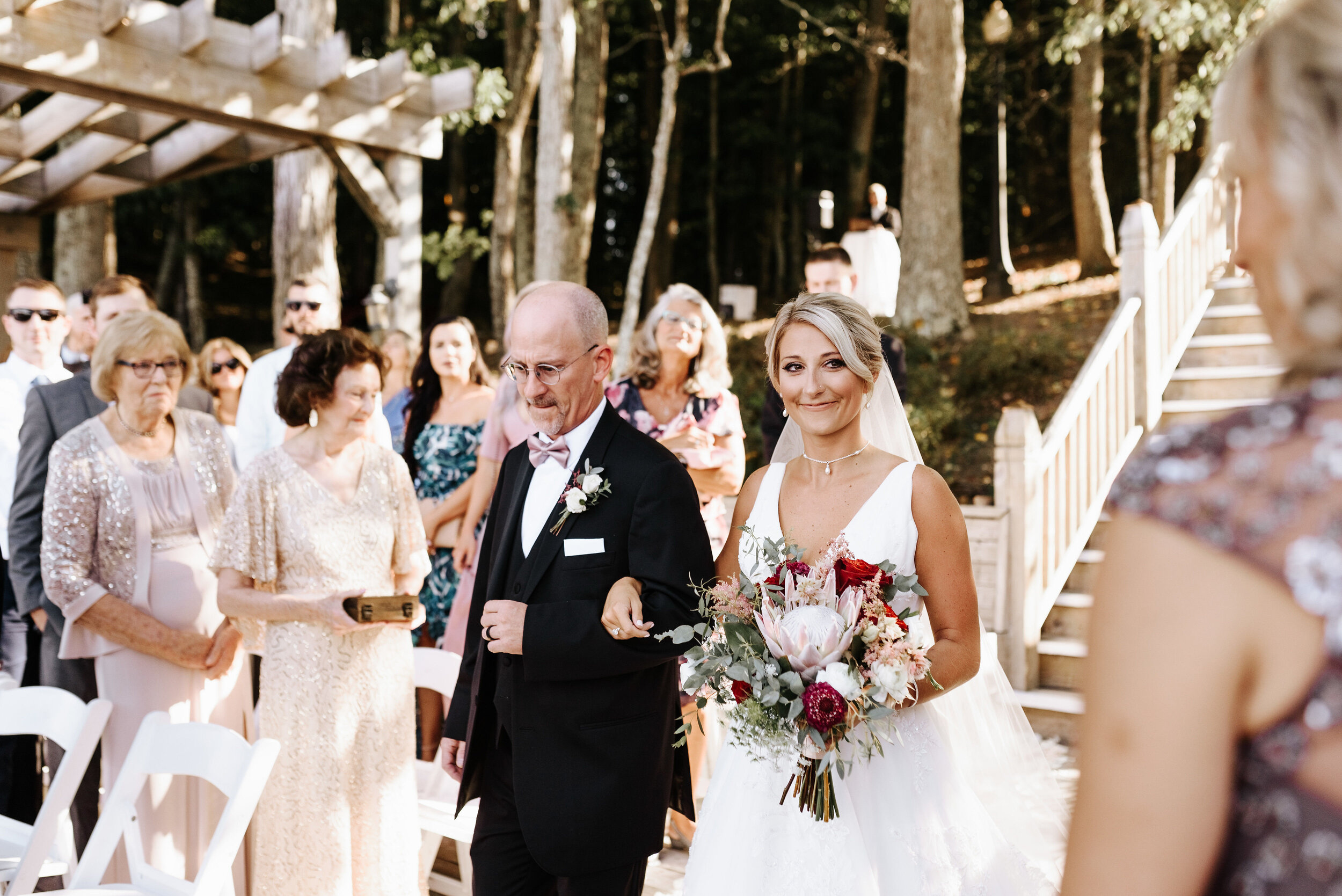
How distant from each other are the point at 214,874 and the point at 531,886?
0.86 meters

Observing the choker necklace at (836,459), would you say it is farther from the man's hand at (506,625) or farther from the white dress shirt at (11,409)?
the white dress shirt at (11,409)

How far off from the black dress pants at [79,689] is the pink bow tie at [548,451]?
2.33 meters

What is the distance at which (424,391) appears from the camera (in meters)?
5.89

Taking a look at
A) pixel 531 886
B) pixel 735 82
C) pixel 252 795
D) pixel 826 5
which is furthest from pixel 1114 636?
pixel 735 82

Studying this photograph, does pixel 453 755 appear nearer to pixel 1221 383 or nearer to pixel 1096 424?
pixel 1096 424

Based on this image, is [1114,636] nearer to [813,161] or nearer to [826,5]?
[826,5]

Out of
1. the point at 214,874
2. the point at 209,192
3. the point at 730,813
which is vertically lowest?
the point at 214,874

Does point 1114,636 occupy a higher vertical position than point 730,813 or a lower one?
higher

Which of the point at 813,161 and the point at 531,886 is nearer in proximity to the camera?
the point at 531,886

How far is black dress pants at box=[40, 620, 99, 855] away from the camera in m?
4.10

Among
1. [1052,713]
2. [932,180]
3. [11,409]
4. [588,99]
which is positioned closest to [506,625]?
[11,409]

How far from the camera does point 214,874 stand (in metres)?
2.83

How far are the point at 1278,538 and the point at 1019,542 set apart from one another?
6.13 m

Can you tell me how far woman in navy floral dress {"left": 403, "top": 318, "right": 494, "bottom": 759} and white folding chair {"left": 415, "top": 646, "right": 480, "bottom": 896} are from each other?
0.98 meters
